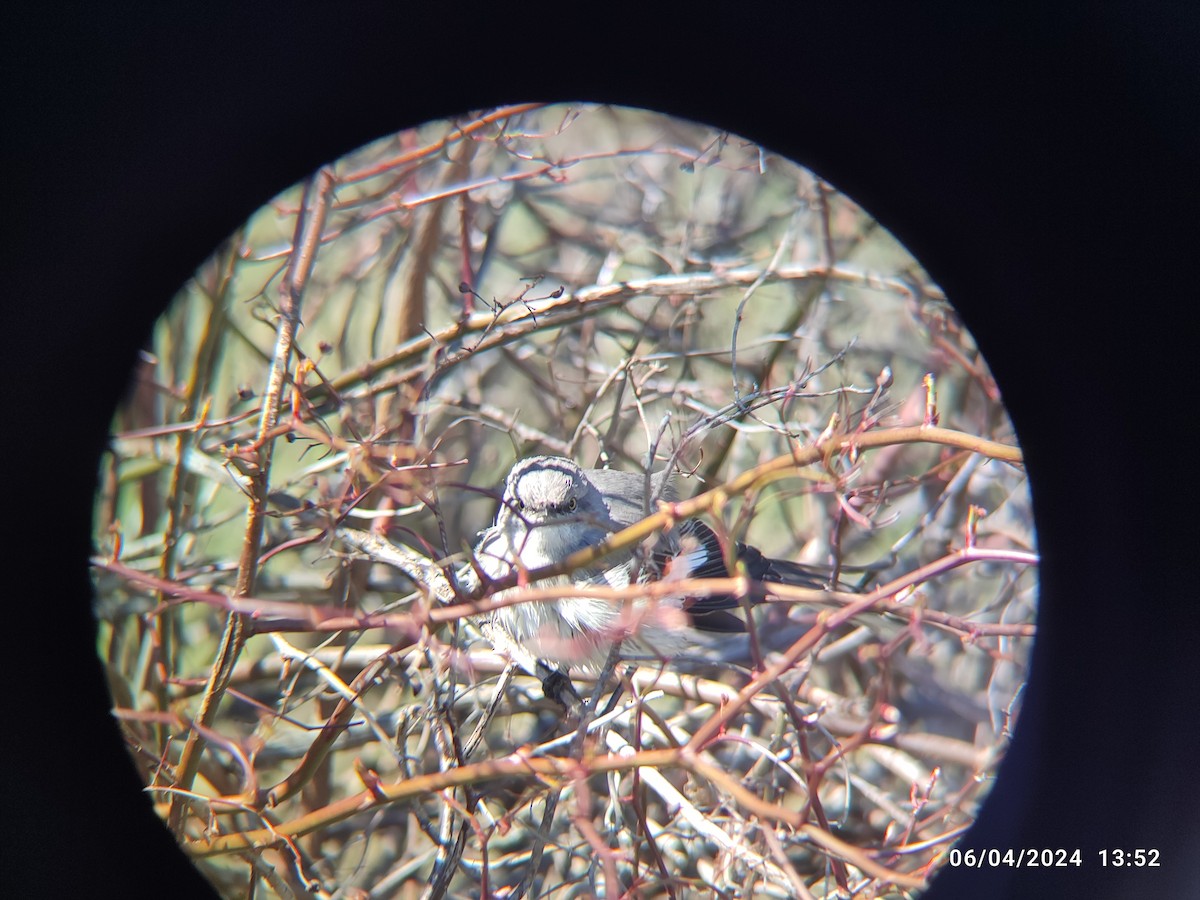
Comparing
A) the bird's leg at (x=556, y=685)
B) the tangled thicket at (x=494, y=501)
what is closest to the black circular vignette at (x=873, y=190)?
the tangled thicket at (x=494, y=501)

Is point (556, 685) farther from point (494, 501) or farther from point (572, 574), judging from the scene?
point (494, 501)

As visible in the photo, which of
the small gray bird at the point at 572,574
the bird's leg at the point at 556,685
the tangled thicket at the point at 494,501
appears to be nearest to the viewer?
the tangled thicket at the point at 494,501

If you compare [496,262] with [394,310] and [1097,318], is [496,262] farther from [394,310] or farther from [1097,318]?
[1097,318]

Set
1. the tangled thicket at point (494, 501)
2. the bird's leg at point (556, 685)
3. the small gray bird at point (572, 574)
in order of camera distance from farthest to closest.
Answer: the bird's leg at point (556, 685) < the small gray bird at point (572, 574) < the tangled thicket at point (494, 501)

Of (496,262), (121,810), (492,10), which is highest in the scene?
(492,10)

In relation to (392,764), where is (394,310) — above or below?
above

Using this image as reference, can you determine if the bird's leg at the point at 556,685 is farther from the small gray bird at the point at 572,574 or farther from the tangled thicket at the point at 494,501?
the tangled thicket at the point at 494,501

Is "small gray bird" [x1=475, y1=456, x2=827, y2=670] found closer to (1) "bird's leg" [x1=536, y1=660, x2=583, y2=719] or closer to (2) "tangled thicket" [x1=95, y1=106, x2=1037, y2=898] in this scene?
(1) "bird's leg" [x1=536, y1=660, x2=583, y2=719]

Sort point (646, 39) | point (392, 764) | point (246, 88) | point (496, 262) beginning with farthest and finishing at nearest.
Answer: point (496, 262) < point (392, 764) < point (646, 39) < point (246, 88)

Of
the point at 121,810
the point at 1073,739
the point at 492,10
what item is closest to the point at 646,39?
the point at 492,10
